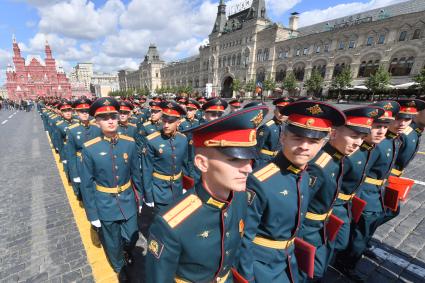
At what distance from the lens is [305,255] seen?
2201 mm

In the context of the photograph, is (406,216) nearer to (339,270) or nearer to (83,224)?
(339,270)

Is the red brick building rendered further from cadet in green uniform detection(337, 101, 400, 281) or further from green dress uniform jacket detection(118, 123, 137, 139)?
cadet in green uniform detection(337, 101, 400, 281)

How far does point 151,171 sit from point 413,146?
4585 millimetres

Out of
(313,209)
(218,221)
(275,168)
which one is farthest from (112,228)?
(313,209)

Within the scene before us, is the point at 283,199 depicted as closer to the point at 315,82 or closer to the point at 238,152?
the point at 238,152

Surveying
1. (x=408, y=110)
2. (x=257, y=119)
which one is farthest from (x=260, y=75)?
(x=257, y=119)

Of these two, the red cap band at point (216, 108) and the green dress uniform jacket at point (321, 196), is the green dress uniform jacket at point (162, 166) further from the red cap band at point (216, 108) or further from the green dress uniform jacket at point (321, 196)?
the green dress uniform jacket at point (321, 196)

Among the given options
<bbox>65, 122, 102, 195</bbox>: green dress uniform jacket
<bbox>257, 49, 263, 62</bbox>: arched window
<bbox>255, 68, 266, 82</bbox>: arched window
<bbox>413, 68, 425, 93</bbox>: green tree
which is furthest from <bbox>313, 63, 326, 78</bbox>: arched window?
<bbox>65, 122, 102, 195</bbox>: green dress uniform jacket

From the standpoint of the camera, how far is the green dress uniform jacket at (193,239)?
58.7 inches

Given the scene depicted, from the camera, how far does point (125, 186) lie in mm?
3264

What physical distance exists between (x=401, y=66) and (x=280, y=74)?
19.4 metres

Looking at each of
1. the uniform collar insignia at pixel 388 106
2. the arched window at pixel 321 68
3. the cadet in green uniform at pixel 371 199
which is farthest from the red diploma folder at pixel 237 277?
the arched window at pixel 321 68

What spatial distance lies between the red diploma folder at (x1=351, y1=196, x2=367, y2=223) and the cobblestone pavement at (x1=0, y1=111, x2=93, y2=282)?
13.0ft

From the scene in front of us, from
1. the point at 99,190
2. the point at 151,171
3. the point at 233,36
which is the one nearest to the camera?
the point at 99,190
